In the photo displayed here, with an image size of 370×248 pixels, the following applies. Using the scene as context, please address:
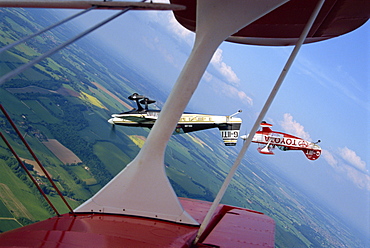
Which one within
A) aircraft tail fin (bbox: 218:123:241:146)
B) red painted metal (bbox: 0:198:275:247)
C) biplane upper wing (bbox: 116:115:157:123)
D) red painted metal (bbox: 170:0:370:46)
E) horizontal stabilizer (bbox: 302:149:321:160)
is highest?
horizontal stabilizer (bbox: 302:149:321:160)

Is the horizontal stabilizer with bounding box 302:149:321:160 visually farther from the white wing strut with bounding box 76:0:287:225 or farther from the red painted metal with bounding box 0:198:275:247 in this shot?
the white wing strut with bounding box 76:0:287:225

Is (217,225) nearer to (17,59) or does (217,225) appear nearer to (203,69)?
(203,69)

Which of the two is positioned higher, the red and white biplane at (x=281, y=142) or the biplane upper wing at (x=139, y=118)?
the red and white biplane at (x=281, y=142)

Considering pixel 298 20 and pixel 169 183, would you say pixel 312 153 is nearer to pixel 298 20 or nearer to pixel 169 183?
pixel 298 20

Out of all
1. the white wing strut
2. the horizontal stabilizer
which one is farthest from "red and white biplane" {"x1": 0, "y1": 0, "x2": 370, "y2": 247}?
the horizontal stabilizer

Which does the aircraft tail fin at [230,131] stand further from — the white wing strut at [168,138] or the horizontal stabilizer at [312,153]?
the white wing strut at [168,138]

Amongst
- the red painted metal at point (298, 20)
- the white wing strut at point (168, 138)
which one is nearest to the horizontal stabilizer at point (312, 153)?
the red painted metal at point (298, 20)

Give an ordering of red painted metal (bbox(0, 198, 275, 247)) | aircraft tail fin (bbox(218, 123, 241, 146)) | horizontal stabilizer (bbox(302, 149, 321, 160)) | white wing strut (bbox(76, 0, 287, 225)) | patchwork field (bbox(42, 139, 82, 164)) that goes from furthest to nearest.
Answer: patchwork field (bbox(42, 139, 82, 164)) → horizontal stabilizer (bbox(302, 149, 321, 160)) → aircraft tail fin (bbox(218, 123, 241, 146)) → white wing strut (bbox(76, 0, 287, 225)) → red painted metal (bbox(0, 198, 275, 247))

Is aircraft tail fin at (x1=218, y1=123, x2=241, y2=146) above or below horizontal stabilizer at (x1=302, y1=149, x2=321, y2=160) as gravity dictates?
below
